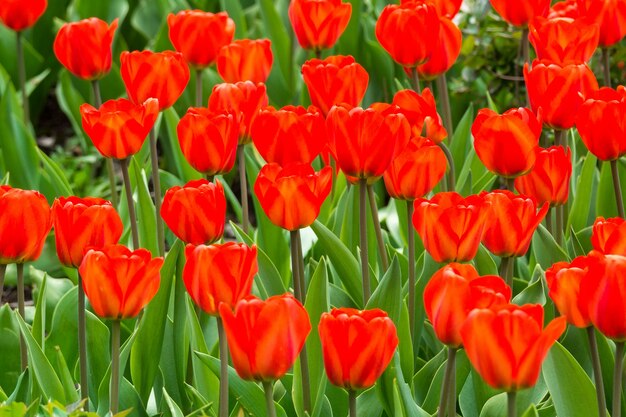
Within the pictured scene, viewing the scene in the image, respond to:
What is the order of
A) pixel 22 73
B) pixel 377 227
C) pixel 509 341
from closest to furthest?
pixel 509 341, pixel 377 227, pixel 22 73

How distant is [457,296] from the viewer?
170 cm

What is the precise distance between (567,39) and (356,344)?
1.30m

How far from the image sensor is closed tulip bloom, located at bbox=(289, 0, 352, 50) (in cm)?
305

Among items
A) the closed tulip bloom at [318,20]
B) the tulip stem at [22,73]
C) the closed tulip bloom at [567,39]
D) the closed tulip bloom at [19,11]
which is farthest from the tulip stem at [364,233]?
the tulip stem at [22,73]

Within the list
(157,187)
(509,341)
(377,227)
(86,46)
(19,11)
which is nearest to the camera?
(509,341)

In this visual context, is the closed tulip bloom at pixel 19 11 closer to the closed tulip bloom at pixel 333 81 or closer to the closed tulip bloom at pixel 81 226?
the closed tulip bloom at pixel 333 81

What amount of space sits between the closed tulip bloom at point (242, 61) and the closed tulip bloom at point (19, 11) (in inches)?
32.9

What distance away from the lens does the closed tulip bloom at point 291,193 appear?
2.07m

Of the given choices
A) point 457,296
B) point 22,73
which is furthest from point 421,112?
point 22,73

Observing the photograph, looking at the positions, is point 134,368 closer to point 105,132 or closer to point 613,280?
point 105,132

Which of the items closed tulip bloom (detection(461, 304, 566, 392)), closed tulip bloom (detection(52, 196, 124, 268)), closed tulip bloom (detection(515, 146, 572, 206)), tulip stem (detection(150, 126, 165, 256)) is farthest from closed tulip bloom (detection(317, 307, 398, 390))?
tulip stem (detection(150, 126, 165, 256))

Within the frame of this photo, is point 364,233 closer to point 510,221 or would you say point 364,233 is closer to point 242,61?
point 510,221

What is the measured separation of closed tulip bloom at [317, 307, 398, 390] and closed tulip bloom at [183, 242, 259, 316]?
7.1 inches

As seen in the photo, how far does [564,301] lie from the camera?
182 centimetres
